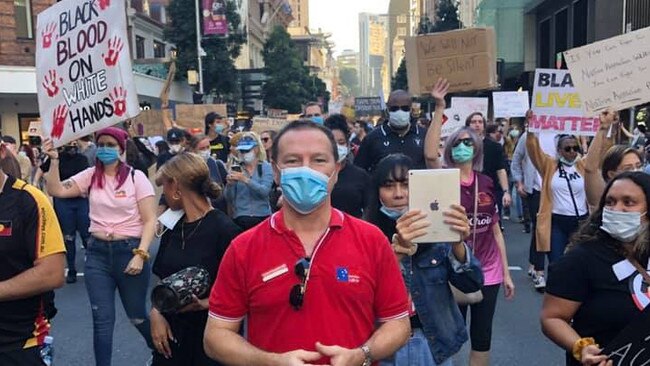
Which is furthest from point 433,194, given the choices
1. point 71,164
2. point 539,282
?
point 71,164

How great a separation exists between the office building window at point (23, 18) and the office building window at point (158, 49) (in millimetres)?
15961

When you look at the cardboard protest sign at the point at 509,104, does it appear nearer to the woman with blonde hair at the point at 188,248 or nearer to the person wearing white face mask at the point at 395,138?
the person wearing white face mask at the point at 395,138

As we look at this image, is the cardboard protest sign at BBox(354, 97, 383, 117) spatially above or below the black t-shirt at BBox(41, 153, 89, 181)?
above

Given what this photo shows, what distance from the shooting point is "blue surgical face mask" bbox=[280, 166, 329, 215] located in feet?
7.44

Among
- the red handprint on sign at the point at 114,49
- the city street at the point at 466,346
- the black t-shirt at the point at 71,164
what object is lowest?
the city street at the point at 466,346

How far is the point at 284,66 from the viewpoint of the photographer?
56031 millimetres

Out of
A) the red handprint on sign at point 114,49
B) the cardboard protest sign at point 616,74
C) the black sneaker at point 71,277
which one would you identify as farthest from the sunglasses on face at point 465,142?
the black sneaker at point 71,277

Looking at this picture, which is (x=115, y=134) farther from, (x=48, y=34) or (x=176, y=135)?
(x=176, y=135)

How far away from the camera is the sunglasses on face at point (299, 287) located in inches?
87.5

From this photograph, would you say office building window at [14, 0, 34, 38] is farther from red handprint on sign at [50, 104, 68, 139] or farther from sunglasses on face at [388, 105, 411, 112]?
red handprint on sign at [50, 104, 68, 139]

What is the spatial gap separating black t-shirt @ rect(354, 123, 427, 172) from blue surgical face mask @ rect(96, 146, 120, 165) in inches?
98.3

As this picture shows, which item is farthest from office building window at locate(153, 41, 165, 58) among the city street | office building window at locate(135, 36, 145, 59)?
the city street

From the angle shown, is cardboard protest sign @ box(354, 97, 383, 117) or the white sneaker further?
cardboard protest sign @ box(354, 97, 383, 117)

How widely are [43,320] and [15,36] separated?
27.4 meters
